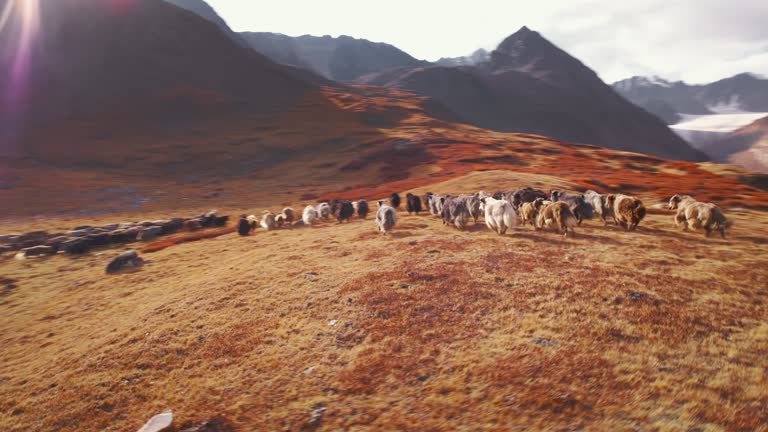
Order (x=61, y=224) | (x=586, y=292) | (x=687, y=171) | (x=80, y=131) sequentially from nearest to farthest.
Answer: (x=586, y=292) < (x=61, y=224) < (x=687, y=171) < (x=80, y=131)

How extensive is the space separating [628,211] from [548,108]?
182039 millimetres

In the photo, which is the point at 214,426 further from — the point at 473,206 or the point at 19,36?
the point at 19,36

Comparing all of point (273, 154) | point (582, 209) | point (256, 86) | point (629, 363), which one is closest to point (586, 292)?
point (629, 363)

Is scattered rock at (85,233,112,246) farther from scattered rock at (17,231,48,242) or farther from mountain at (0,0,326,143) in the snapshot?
mountain at (0,0,326,143)

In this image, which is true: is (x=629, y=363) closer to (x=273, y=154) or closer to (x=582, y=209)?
(x=582, y=209)

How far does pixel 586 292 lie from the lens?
7.92 meters

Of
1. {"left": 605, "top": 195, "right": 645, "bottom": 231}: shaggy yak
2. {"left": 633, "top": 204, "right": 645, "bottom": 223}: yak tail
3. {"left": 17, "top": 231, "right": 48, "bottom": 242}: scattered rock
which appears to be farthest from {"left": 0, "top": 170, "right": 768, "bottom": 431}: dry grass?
{"left": 17, "top": 231, "right": 48, "bottom": 242}: scattered rock

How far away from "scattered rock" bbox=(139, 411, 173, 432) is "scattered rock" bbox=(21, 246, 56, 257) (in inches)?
817

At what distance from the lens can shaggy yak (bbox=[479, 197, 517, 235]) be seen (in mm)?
13203

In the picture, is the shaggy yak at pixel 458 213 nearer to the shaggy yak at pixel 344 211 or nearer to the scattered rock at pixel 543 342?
Answer: the shaggy yak at pixel 344 211

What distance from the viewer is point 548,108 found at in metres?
171

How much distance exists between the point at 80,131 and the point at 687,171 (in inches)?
4776

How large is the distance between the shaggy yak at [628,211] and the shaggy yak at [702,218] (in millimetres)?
1664

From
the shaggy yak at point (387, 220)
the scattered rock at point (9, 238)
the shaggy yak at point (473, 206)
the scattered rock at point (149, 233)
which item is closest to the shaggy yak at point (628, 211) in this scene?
the shaggy yak at point (473, 206)
